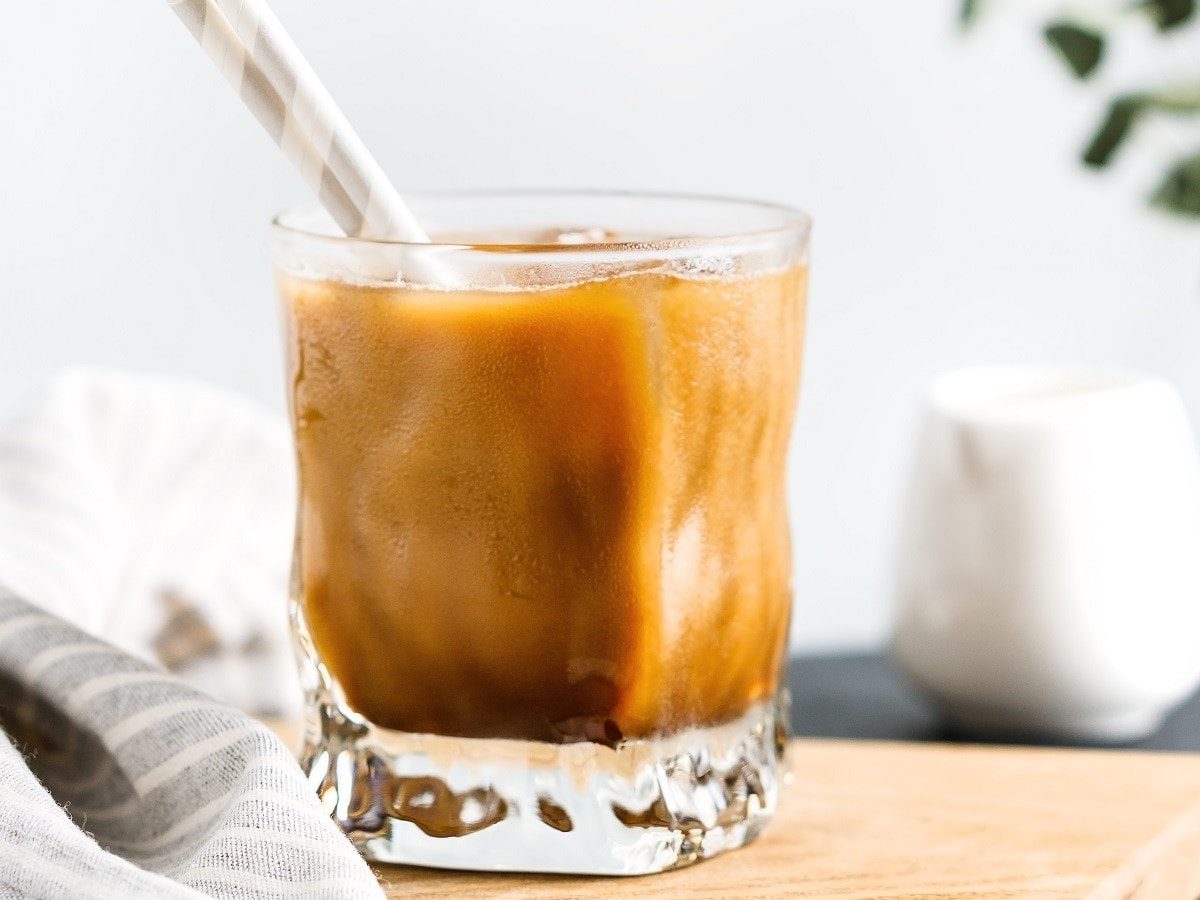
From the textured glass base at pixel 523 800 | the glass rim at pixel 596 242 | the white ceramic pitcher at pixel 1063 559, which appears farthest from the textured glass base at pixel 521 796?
the white ceramic pitcher at pixel 1063 559

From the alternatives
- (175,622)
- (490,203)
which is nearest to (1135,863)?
(490,203)

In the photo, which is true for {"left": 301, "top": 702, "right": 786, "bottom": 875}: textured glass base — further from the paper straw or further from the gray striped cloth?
the paper straw

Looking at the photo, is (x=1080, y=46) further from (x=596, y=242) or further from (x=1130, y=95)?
(x=596, y=242)

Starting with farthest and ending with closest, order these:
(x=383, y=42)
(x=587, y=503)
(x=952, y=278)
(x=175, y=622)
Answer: (x=952, y=278) < (x=383, y=42) < (x=175, y=622) < (x=587, y=503)

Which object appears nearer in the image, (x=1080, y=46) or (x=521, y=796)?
(x=521, y=796)

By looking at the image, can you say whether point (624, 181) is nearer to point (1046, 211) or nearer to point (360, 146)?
point (1046, 211)

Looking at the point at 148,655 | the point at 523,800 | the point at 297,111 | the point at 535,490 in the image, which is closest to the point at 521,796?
the point at 523,800

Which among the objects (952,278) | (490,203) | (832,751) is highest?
(490,203)
